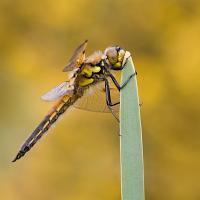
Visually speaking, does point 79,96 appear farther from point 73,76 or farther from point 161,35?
point 161,35

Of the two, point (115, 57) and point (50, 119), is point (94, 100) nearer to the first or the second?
point (50, 119)

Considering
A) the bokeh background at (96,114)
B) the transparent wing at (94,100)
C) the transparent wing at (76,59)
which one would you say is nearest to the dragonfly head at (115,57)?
the transparent wing at (76,59)

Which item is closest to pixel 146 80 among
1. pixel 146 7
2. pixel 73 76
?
pixel 146 7

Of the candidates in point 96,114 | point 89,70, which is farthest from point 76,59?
point 96,114

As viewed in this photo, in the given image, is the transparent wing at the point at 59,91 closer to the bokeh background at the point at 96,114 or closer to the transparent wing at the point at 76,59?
the transparent wing at the point at 76,59

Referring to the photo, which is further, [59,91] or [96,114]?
[96,114]

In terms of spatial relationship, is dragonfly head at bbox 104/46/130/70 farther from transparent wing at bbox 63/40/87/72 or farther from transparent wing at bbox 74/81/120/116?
transparent wing at bbox 74/81/120/116
